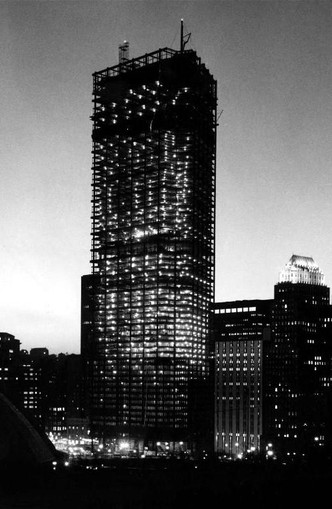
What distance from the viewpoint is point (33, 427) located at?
132 m

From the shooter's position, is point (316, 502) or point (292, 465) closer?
point (316, 502)

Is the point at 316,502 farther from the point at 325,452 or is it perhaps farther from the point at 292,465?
the point at 325,452

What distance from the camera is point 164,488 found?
127500mm

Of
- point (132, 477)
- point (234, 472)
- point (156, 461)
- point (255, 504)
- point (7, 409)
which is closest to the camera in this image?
point (255, 504)

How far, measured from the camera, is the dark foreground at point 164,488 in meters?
110

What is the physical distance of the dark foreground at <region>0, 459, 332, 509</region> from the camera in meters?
110

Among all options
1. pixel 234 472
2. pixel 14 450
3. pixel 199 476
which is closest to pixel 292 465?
pixel 234 472

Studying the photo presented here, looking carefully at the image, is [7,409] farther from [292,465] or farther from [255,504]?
[292,465]

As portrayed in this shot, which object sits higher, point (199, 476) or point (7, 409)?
point (7, 409)

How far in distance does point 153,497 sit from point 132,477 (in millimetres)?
33941

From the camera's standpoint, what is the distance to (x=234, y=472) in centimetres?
15825

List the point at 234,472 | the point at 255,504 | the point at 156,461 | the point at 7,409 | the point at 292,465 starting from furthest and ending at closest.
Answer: the point at 156,461, the point at 292,465, the point at 234,472, the point at 7,409, the point at 255,504

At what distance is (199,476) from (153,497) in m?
37.2

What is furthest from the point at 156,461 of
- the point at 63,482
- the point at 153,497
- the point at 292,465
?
the point at 153,497
